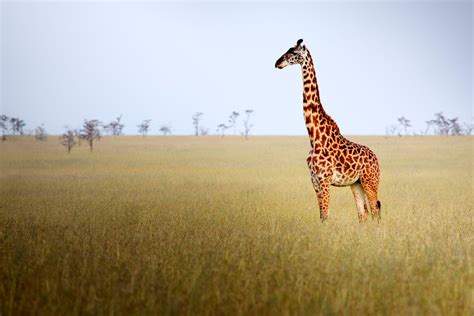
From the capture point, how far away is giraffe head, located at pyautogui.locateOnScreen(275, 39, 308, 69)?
28.9ft

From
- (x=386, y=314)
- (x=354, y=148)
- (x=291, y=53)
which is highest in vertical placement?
(x=291, y=53)

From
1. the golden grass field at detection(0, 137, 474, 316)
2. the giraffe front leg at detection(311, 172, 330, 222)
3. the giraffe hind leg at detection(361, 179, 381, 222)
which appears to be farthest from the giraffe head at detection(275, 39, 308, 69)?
the golden grass field at detection(0, 137, 474, 316)

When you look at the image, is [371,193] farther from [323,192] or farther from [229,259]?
[229,259]

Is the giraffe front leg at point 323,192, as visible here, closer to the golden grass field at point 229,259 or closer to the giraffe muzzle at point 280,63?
the golden grass field at point 229,259

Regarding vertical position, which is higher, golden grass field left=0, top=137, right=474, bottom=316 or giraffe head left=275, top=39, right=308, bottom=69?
giraffe head left=275, top=39, right=308, bottom=69

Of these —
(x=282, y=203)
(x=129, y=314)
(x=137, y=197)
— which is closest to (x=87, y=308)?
(x=129, y=314)

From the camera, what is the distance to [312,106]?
9633mm

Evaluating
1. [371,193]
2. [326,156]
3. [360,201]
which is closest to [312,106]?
[326,156]

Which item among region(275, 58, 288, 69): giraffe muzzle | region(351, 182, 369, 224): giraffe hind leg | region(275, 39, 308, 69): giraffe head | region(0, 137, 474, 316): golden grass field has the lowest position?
region(0, 137, 474, 316): golden grass field

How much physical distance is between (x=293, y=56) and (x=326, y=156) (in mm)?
1979

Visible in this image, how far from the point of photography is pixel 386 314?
5.04 m

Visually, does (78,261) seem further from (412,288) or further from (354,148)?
(354,148)

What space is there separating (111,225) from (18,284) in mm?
3895

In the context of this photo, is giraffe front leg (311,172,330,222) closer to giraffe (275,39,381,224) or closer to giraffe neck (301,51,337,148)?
giraffe (275,39,381,224)
